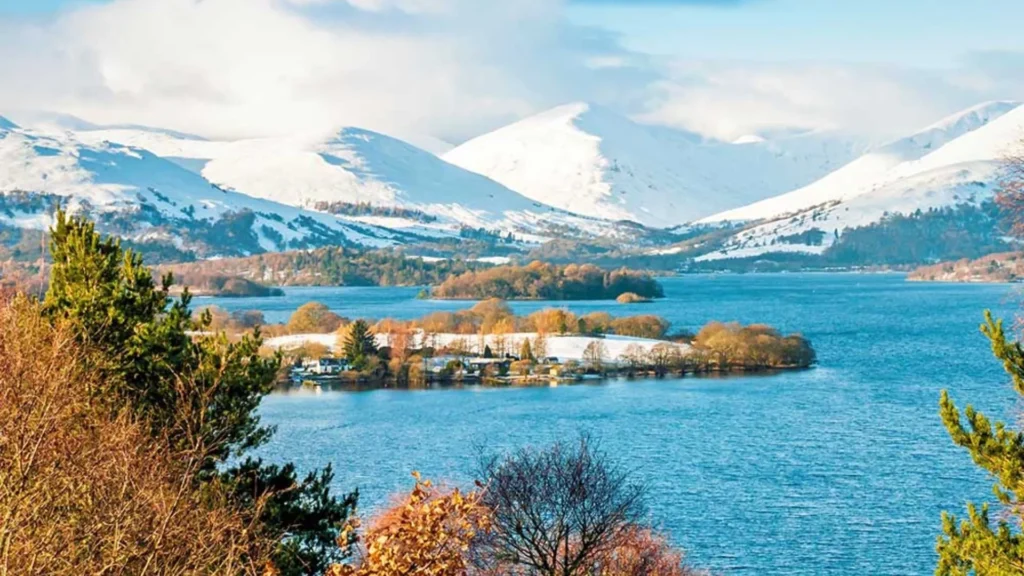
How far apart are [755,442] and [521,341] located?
1152 inches

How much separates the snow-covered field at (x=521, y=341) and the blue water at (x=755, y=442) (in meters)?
7.77

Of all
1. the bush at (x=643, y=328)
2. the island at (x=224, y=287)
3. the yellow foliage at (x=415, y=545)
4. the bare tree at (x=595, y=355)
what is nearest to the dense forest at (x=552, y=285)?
the island at (x=224, y=287)

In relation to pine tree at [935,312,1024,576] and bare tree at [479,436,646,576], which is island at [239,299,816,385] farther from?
pine tree at [935,312,1024,576]

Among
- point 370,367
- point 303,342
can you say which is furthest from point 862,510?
point 303,342

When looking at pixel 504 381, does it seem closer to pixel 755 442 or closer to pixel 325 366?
pixel 325 366

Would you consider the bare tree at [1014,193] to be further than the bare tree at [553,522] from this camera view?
No

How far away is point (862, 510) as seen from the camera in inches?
1005

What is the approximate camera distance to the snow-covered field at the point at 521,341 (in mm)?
59719

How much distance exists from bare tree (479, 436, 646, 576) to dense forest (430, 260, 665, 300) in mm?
96819

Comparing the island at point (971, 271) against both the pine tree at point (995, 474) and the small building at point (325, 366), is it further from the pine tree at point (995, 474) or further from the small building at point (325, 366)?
the pine tree at point (995, 474)

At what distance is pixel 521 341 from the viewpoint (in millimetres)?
62969

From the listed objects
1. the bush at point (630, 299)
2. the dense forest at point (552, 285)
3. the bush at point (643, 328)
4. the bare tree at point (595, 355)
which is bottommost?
the bare tree at point (595, 355)

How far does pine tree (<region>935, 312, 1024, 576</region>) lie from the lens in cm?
780

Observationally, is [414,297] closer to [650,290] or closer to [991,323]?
[650,290]
